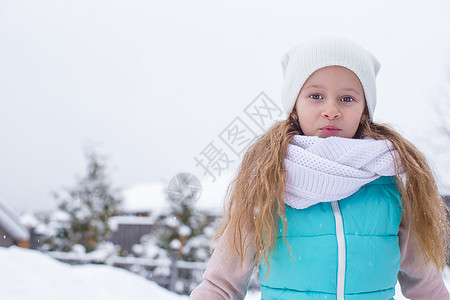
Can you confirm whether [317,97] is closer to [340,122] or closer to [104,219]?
[340,122]

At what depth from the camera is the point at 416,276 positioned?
1183mm

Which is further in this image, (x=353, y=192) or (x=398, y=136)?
(x=398, y=136)

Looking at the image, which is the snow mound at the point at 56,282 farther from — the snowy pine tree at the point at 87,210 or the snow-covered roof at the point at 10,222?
the snowy pine tree at the point at 87,210

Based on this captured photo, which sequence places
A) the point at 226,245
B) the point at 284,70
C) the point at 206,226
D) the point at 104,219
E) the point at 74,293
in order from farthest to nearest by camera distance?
the point at 104,219
the point at 206,226
the point at 74,293
the point at 284,70
the point at 226,245

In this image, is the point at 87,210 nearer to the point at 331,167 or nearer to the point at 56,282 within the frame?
the point at 56,282

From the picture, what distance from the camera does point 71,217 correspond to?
10.5m

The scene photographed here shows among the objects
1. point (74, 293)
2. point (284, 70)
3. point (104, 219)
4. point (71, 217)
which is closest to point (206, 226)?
point (104, 219)

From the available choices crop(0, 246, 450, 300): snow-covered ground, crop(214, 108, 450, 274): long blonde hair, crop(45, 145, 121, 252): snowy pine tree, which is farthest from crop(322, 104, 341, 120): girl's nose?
crop(45, 145, 121, 252): snowy pine tree

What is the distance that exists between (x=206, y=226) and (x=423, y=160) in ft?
27.0

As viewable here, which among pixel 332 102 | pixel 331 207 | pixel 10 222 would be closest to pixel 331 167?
pixel 331 207

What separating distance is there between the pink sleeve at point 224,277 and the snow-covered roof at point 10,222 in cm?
927

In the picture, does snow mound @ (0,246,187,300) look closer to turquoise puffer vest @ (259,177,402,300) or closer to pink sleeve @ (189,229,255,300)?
pink sleeve @ (189,229,255,300)

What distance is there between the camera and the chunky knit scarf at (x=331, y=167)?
1.05m

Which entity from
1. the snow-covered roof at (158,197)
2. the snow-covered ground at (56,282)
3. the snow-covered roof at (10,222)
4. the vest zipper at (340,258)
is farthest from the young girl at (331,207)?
the snow-covered roof at (10,222)
